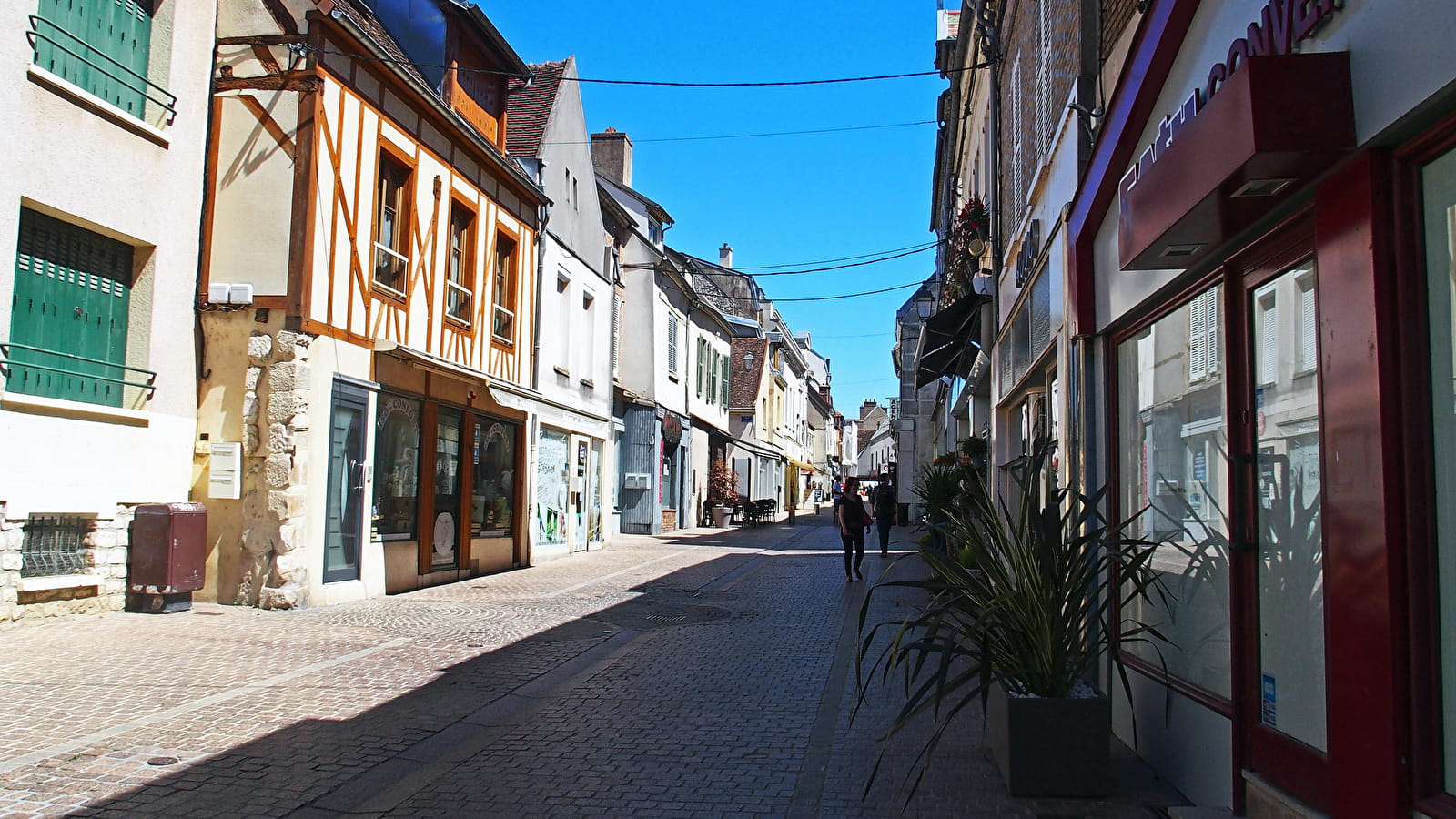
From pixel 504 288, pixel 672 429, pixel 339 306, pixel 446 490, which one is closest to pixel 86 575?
pixel 339 306

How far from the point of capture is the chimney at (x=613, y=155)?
3042cm

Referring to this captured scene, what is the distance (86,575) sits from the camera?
943 cm

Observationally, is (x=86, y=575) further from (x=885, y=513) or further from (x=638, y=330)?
(x=638, y=330)

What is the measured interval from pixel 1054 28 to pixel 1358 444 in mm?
5812

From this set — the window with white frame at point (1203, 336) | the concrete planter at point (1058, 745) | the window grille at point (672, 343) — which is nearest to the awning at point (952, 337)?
the window with white frame at point (1203, 336)

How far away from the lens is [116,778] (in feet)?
15.9

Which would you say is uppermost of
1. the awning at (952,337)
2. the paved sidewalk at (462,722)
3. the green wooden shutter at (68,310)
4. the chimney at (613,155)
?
the chimney at (613,155)

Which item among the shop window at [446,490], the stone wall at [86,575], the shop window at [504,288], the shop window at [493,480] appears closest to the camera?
the stone wall at [86,575]

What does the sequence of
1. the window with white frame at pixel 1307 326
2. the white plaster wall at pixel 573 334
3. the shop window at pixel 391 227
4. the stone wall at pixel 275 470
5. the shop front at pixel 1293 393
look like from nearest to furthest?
the shop front at pixel 1293 393, the window with white frame at pixel 1307 326, the stone wall at pixel 275 470, the shop window at pixel 391 227, the white plaster wall at pixel 573 334

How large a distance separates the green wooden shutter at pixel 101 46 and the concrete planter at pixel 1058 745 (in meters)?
9.17

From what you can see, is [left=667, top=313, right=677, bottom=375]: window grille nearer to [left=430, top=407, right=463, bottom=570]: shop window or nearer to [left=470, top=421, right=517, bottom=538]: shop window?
[left=470, top=421, right=517, bottom=538]: shop window

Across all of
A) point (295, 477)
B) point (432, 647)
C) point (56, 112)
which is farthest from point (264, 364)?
point (432, 647)

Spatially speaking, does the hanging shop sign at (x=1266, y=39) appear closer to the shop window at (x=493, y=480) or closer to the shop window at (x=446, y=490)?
the shop window at (x=446, y=490)

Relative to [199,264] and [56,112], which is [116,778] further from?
[199,264]
